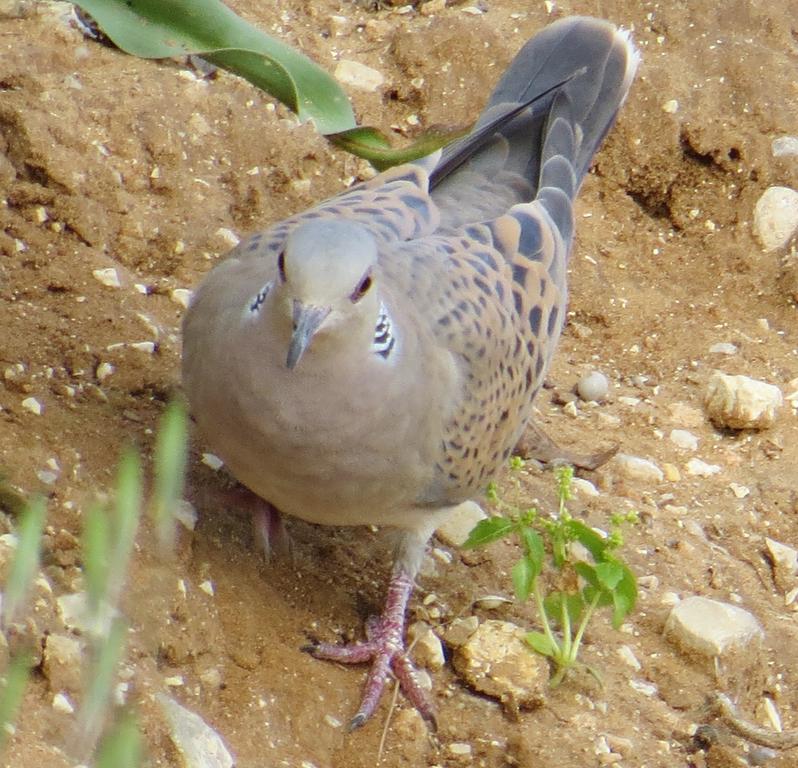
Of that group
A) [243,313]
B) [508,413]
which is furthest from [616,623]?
[243,313]

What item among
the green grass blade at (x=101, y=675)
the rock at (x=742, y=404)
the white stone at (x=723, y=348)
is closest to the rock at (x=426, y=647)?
the rock at (x=742, y=404)

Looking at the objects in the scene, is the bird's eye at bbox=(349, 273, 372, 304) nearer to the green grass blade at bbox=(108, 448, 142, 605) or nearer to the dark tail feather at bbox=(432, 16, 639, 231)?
the dark tail feather at bbox=(432, 16, 639, 231)

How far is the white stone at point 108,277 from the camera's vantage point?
386 centimetres

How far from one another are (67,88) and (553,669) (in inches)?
92.0

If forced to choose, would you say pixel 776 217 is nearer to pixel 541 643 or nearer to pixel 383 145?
pixel 383 145

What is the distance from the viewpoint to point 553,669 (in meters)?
3.38

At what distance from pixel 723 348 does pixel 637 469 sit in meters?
0.90

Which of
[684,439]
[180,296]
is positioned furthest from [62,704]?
[684,439]

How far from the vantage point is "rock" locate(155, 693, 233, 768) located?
8.39 feet

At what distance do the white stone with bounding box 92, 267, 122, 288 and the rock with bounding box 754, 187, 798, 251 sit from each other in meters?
2.56

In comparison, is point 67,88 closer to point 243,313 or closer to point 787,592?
point 243,313

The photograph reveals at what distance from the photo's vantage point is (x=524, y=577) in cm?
318

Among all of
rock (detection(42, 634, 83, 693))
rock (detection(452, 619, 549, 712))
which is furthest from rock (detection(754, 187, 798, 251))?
rock (detection(42, 634, 83, 693))

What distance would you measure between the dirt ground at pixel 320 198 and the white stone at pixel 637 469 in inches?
1.7
